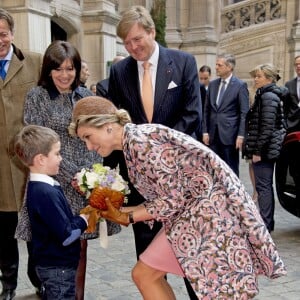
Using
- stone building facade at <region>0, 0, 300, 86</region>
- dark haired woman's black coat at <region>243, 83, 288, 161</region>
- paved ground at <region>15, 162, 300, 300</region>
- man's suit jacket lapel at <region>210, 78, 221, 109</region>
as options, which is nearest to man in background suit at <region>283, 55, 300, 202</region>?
dark haired woman's black coat at <region>243, 83, 288, 161</region>

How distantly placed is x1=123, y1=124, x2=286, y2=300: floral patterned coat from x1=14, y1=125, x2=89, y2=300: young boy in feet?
1.75

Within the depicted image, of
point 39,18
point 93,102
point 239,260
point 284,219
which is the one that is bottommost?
point 284,219

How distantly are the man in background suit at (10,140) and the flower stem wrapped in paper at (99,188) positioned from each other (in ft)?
3.28

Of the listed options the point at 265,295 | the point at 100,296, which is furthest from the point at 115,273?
the point at 265,295

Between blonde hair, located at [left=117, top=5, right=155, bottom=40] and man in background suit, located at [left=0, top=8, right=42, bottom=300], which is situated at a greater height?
blonde hair, located at [left=117, top=5, right=155, bottom=40]

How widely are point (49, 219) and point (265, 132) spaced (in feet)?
11.4

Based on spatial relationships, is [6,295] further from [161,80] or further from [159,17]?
[159,17]

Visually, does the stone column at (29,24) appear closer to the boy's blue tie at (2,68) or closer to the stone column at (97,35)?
the stone column at (97,35)

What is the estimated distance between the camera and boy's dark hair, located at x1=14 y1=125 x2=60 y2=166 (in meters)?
3.06

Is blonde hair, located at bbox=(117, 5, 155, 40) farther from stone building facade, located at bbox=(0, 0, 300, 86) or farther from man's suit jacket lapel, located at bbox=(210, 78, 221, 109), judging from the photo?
stone building facade, located at bbox=(0, 0, 300, 86)

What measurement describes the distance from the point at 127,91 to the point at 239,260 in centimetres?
149

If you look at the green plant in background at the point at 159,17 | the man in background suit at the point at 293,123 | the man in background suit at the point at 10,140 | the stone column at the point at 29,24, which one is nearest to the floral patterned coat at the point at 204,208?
the man in background suit at the point at 10,140

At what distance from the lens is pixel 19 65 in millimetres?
3924

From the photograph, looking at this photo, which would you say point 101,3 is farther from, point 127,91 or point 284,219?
point 127,91
